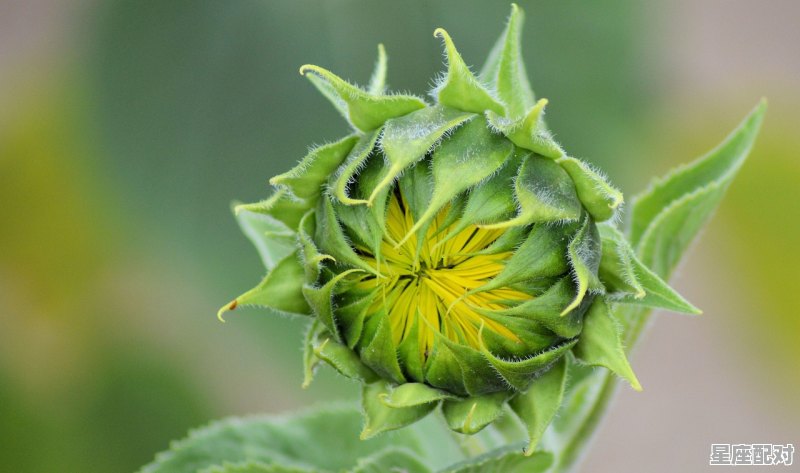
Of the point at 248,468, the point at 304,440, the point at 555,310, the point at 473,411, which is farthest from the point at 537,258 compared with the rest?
the point at 304,440

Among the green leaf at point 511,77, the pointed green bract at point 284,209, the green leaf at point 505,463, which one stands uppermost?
the green leaf at point 511,77

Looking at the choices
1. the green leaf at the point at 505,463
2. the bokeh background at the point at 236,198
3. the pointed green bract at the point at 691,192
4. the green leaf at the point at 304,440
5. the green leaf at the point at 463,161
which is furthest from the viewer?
the bokeh background at the point at 236,198

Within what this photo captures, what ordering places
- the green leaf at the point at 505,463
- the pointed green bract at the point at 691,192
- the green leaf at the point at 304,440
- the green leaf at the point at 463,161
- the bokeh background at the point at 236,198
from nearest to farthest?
1. the green leaf at the point at 463,161
2. the green leaf at the point at 505,463
3. the pointed green bract at the point at 691,192
4. the green leaf at the point at 304,440
5. the bokeh background at the point at 236,198

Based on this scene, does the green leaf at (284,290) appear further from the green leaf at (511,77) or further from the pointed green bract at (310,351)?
the green leaf at (511,77)

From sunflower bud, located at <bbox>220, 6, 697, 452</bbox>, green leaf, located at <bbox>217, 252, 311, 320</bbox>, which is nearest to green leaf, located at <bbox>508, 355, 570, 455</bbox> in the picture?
sunflower bud, located at <bbox>220, 6, 697, 452</bbox>

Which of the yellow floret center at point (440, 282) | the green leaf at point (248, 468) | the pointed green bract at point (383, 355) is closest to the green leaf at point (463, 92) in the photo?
the yellow floret center at point (440, 282)

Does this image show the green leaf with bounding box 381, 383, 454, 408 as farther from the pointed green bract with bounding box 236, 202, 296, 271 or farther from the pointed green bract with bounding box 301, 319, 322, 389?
the pointed green bract with bounding box 236, 202, 296, 271

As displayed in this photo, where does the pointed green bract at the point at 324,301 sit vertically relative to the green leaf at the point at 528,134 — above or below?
below
